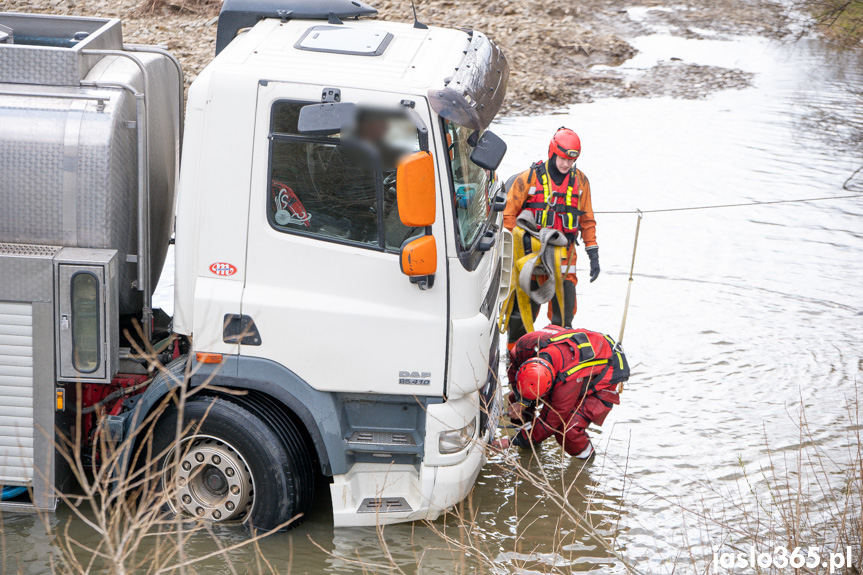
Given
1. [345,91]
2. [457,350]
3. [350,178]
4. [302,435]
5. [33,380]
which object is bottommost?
[302,435]

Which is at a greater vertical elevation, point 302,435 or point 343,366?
point 343,366

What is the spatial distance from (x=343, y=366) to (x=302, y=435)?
62cm

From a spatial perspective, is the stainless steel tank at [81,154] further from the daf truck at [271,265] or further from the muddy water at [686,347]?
the muddy water at [686,347]

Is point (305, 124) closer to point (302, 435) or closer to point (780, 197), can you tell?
point (302, 435)

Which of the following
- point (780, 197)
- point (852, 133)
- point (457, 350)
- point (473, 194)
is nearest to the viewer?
point (457, 350)

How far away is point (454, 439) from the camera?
188 inches

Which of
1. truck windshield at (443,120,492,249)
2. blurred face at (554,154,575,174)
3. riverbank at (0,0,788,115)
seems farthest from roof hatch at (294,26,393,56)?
riverbank at (0,0,788,115)

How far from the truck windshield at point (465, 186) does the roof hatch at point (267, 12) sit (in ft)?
3.47

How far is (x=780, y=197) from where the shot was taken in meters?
12.2

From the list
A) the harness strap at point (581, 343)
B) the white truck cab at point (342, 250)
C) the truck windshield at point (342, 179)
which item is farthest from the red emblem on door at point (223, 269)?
the harness strap at point (581, 343)

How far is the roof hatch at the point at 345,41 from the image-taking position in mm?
4602

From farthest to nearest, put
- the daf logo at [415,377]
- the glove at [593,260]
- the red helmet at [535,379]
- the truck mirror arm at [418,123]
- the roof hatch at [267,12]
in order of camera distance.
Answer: the glove at [593,260], the red helmet at [535,379], the roof hatch at [267,12], the daf logo at [415,377], the truck mirror arm at [418,123]

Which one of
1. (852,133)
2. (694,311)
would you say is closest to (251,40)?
(694,311)

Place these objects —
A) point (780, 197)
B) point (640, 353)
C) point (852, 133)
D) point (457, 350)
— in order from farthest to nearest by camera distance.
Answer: point (852, 133) → point (780, 197) → point (640, 353) → point (457, 350)
